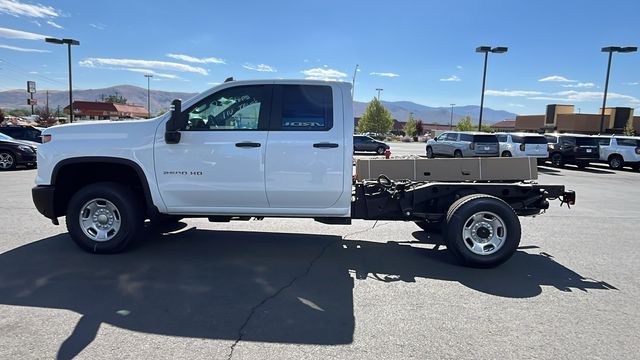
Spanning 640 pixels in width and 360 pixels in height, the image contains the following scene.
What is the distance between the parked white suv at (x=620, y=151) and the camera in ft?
74.2

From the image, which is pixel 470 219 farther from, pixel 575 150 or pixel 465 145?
pixel 575 150

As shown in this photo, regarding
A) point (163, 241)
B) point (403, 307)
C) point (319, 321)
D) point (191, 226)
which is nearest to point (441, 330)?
point (403, 307)

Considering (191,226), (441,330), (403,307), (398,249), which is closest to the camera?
(441,330)

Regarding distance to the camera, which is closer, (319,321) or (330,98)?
(319,321)

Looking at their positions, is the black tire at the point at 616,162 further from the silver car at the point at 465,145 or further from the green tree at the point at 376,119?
the green tree at the point at 376,119

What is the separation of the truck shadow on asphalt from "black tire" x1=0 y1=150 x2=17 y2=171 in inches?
464

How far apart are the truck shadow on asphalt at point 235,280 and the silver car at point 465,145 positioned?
17541 millimetres

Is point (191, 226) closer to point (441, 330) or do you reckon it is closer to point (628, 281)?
point (441, 330)

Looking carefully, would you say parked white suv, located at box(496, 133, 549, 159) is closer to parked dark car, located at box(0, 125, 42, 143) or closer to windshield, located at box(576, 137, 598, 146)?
windshield, located at box(576, 137, 598, 146)

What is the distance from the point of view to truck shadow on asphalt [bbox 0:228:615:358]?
363 cm

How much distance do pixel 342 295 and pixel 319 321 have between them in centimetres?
62

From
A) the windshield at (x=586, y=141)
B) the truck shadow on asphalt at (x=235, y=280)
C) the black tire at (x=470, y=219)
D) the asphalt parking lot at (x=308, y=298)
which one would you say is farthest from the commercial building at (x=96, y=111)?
the black tire at (x=470, y=219)

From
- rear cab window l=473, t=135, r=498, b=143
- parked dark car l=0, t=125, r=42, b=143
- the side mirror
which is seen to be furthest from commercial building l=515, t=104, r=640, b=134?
the side mirror

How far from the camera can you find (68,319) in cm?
364
